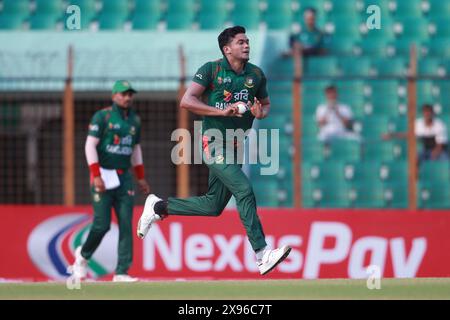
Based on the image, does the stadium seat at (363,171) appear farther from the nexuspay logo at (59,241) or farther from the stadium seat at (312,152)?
the nexuspay logo at (59,241)

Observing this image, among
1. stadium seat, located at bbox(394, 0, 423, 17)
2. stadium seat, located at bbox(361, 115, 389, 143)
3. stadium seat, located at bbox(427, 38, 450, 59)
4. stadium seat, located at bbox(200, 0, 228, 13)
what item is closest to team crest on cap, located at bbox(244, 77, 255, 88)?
stadium seat, located at bbox(361, 115, 389, 143)

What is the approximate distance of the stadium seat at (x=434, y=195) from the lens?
1888cm

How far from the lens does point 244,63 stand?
11.9 meters

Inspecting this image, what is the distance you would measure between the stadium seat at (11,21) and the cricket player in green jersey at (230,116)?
9.95m

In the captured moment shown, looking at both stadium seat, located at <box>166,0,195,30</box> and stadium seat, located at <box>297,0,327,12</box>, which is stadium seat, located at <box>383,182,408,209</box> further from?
stadium seat, located at <box>166,0,195,30</box>

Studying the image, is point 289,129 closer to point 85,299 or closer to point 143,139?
point 143,139

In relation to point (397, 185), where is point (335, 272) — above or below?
below

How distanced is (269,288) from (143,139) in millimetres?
7072

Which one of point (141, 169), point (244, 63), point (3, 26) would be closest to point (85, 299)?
point (244, 63)

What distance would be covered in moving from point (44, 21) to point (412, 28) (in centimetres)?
658

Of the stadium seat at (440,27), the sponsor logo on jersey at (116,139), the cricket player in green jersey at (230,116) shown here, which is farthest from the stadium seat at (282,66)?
the cricket player in green jersey at (230,116)

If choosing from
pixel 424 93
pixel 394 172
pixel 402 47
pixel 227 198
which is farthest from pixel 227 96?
pixel 402 47

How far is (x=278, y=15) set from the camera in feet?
69.8

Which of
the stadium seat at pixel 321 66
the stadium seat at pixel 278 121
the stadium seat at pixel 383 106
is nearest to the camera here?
the stadium seat at pixel 278 121
